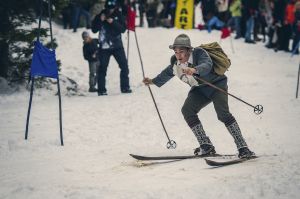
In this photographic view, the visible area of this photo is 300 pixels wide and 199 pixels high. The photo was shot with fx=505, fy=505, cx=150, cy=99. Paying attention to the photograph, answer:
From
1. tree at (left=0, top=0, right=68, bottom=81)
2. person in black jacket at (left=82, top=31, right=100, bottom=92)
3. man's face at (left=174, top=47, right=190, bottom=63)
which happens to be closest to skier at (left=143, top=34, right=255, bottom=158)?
man's face at (left=174, top=47, right=190, bottom=63)

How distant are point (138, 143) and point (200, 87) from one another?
78.7 inches

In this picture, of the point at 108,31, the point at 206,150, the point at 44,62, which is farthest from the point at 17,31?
the point at 206,150

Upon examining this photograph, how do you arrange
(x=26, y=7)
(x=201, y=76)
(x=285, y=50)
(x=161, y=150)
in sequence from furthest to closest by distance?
1. (x=285, y=50)
2. (x=26, y=7)
3. (x=161, y=150)
4. (x=201, y=76)

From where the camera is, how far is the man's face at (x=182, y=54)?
6.88m

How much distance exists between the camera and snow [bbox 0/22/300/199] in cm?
571

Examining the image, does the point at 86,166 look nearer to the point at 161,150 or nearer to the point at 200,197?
the point at 161,150

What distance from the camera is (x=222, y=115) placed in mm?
7000

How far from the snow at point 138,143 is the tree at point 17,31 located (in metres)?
0.53

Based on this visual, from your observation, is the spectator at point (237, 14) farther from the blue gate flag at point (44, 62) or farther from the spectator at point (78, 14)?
the blue gate flag at point (44, 62)

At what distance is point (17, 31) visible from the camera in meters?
11.8

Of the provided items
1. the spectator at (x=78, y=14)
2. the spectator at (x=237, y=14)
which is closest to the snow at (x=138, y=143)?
the spectator at (x=78, y=14)

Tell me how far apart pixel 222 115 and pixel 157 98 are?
17.9ft

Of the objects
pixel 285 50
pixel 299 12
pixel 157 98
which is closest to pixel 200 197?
pixel 157 98

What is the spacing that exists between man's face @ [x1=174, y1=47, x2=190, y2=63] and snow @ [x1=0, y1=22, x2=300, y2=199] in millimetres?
1433
